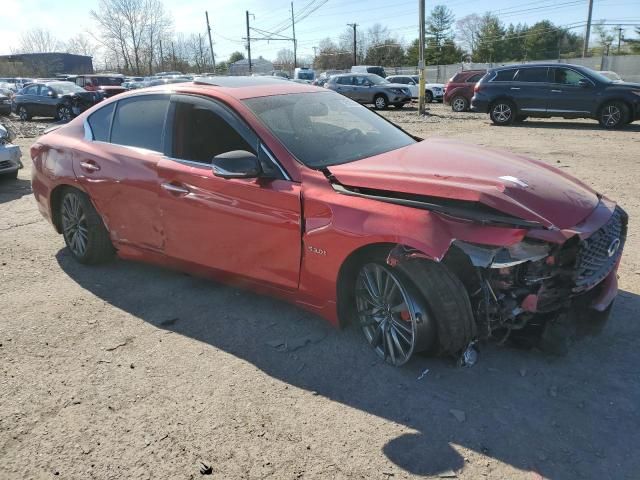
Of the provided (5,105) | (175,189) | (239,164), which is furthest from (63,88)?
(239,164)

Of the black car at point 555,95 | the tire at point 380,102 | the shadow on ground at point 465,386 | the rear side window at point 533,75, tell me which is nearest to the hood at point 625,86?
the black car at point 555,95

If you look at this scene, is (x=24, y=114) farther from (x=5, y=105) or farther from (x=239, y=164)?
(x=239, y=164)

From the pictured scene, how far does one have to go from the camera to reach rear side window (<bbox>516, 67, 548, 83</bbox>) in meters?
14.7

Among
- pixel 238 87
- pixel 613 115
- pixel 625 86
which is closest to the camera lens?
pixel 238 87

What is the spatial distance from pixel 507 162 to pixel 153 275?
3.17 m

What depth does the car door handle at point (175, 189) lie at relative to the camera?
148 inches

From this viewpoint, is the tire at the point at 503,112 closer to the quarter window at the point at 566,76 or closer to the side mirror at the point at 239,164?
the quarter window at the point at 566,76

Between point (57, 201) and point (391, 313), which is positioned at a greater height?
point (57, 201)

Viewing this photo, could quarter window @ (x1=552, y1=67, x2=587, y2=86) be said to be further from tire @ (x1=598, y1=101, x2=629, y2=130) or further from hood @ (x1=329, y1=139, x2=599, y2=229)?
hood @ (x1=329, y1=139, x2=599, y2=229)

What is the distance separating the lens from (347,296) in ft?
10.7

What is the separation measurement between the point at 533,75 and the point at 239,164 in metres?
14.0

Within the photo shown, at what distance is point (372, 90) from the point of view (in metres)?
23.1

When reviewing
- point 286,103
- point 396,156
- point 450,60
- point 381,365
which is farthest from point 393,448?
point 450,60

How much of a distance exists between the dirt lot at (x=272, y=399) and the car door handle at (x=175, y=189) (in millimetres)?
920
